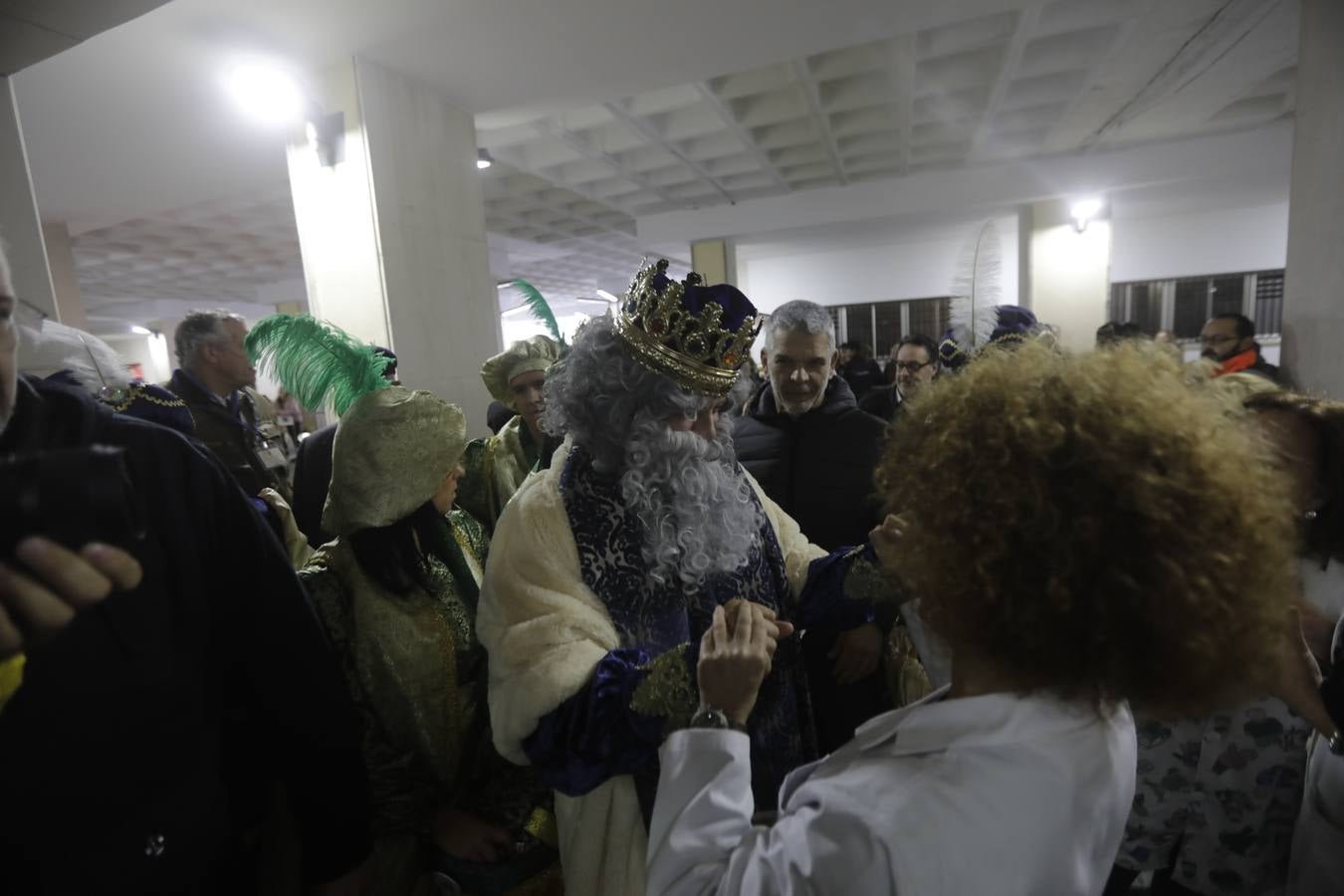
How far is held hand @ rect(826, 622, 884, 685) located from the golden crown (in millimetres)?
749

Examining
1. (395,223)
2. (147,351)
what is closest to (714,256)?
(395,223)

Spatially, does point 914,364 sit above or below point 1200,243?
below

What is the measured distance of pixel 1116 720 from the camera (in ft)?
2.50

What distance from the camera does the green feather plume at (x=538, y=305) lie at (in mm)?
2417

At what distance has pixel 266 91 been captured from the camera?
339 centimetres

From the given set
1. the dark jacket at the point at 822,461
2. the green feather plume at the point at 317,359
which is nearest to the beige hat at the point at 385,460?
the green feather plume at the point at 317,359

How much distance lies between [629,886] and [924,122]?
6773 mm

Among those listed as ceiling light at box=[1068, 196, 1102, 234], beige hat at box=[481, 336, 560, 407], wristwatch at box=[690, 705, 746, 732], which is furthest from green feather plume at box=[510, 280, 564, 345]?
ceiling light at box=[1068, 196, 1102, 234]

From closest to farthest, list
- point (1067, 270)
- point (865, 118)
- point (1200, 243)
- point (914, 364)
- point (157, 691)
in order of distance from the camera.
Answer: point (157, 691), point (914, 364), point (865, 118), point (1067, 270), point (1200, 243)

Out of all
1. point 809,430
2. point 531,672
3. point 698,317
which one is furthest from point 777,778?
point 809,430

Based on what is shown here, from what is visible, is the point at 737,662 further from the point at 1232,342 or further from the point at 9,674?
the point at 1232,342

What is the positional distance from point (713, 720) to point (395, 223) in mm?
3587

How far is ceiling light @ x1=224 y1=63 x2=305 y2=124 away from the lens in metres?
3.32

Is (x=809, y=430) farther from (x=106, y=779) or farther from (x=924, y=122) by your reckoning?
(x=924, y=122)
